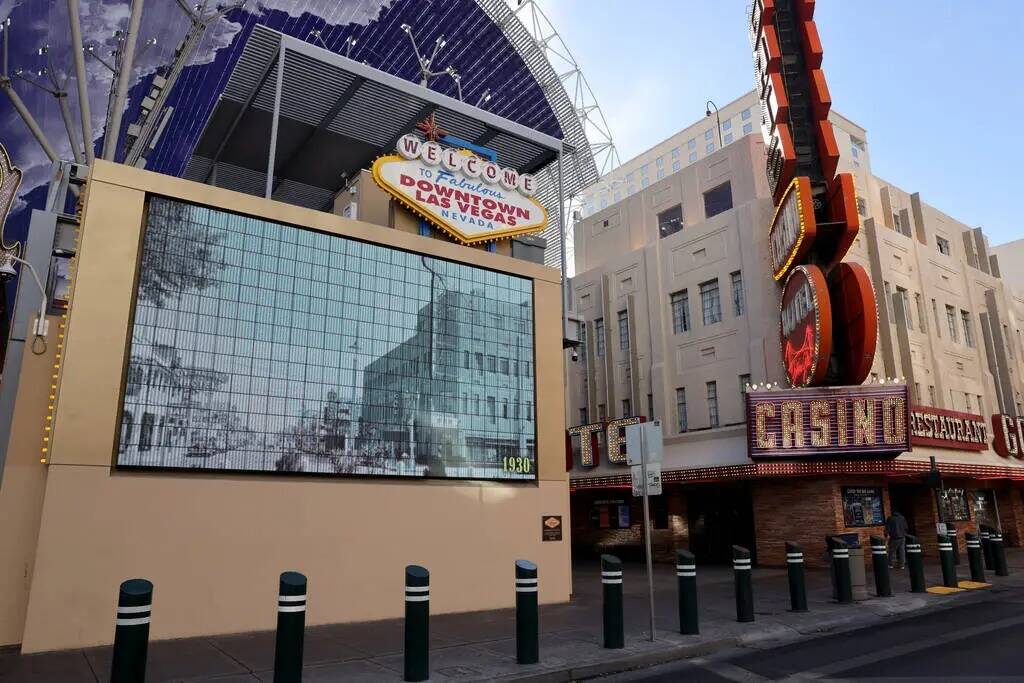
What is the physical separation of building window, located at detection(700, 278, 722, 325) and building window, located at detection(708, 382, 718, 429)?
8.19 ft

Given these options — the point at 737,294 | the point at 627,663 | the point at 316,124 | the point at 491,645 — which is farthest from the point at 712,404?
the point at 627,663

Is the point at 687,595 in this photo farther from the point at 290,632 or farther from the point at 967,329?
the point at 967,329

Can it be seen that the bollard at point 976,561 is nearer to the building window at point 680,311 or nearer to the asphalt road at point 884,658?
the asphalt road at point 884,658

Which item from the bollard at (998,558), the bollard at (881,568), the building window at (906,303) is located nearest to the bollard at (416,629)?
the bollard at (881,568)

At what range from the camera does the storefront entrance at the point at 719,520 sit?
26094 millimetres

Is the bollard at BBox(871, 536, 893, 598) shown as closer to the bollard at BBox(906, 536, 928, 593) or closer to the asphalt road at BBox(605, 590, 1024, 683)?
the bollard at BBox(906, 536, 928, 593)

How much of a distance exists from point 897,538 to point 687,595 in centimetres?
1350

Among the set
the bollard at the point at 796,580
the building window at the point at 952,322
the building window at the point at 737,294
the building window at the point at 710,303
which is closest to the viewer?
the bollard at the point at 796,580

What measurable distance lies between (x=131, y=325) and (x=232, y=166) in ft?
38.0

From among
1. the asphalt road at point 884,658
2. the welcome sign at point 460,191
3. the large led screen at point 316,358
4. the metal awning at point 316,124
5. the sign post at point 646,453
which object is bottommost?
the asphalt road at point 884,658

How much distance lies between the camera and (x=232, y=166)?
68.4 feet

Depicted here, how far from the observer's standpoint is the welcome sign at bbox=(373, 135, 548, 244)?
582 inches

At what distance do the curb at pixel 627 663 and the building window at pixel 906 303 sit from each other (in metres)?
21.2


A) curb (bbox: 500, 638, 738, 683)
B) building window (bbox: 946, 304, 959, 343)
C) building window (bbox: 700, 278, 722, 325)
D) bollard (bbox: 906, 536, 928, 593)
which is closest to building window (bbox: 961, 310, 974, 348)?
building window (bbox: 946, 304, 959, 343)
